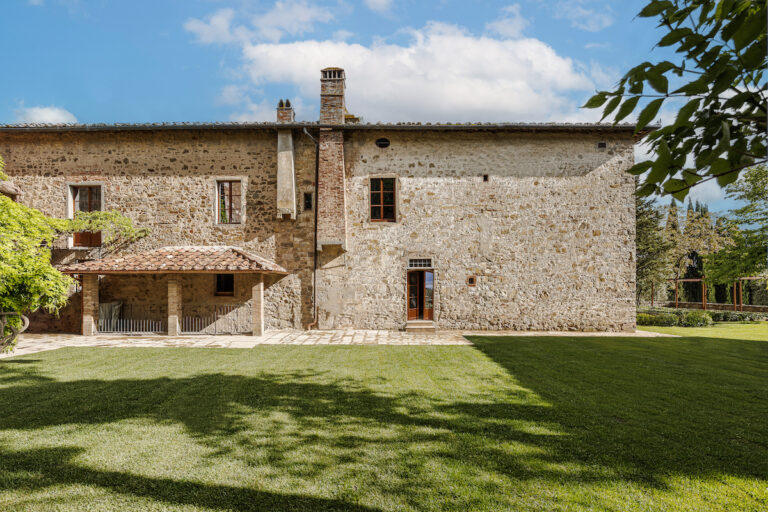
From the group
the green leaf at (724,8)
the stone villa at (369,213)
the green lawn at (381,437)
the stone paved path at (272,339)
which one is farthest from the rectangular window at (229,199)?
the green leaf at (724,8)

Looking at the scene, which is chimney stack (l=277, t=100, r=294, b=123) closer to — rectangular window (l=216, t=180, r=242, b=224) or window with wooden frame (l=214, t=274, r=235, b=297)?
rectangular window (l=216, t=180, r=242, b=224)

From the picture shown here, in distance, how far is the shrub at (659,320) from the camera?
1627 cm

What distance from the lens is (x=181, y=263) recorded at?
1071 centimetres

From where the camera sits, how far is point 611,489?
2.92 metres

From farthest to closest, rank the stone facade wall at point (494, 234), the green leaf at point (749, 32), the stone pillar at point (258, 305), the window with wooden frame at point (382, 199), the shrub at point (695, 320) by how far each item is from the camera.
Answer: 1. the shrub at point (695, 320)
2. the window with wooden frame at point (382, 199)
3. the stone facade wall at point (494, 234)
4. the stone pillar at point (258, 305)
5. the green leaf at point (749, 32)

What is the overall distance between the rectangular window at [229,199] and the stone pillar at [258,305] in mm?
2714

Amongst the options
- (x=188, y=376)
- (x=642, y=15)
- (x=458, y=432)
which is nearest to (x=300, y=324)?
(x=188, y=376)

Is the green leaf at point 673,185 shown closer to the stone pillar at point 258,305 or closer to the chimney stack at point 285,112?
the stone pillar at point 258,305

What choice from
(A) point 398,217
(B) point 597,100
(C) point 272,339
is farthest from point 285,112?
(B) point 597,100

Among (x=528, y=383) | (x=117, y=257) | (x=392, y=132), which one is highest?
(x=392, y=132)

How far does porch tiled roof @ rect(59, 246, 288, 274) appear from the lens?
34.3ft

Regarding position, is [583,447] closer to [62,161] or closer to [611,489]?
[611,489]

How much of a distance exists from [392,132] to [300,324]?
7.01 m

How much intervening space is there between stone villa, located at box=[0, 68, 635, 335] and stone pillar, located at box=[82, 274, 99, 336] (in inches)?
36.4
